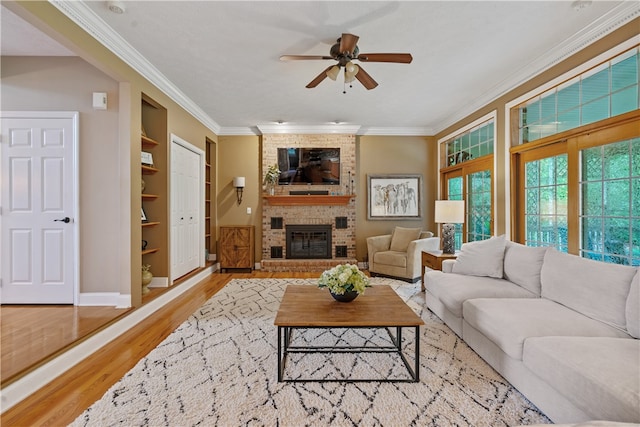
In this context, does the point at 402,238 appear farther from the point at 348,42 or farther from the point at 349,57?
the point at 348,42

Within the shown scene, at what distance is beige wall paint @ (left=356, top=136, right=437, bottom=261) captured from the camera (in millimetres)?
5891

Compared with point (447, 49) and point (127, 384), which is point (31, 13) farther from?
point (447, 49)

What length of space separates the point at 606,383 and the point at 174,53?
13.3ft

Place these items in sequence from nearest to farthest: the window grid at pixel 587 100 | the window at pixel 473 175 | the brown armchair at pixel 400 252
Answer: the window grid at pixel 587 100
the window at pixel 473 175
the brown armchair at pixel 400 252

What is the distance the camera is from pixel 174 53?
2975mm

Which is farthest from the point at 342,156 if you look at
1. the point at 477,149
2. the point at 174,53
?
the point at 174,53

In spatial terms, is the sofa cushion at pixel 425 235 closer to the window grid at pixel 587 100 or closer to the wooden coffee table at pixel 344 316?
the window grid at pixel 587 100

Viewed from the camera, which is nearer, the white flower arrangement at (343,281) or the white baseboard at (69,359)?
the white baseboard at (69,359)

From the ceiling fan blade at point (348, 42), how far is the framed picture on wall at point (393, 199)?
343cm

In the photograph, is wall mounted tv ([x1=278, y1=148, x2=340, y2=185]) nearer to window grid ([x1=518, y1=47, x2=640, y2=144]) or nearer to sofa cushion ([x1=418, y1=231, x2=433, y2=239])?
sofa cushion ([x1=418, y1=231, x2=433, y2=239])

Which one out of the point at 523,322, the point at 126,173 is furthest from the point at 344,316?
the point at 126,173

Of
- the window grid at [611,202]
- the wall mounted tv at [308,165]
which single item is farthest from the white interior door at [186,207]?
the window grid at [611,202]

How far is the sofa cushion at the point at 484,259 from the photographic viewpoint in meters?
3.00

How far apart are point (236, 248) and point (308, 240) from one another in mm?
1389
